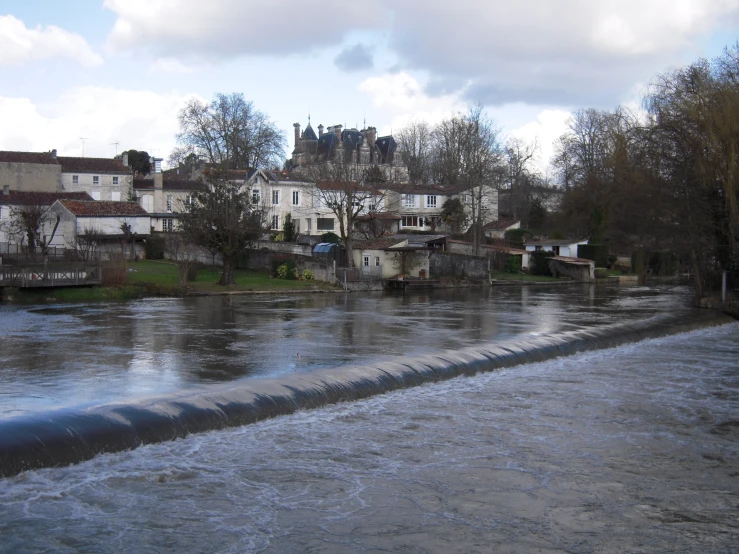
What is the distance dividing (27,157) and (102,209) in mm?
17233

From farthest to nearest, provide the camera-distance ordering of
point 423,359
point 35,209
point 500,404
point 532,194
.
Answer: point 532,194
point 35,209
point 423,359
point 500,404

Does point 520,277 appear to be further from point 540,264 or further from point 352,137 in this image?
point 352,137

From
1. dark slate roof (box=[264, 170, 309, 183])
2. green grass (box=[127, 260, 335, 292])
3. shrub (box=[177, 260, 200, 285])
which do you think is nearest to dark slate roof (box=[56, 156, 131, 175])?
dark slate roof (box=[264, 170, 309, 183])

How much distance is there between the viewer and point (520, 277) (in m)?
55.1

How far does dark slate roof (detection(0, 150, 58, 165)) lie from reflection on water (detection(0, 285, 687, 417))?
35.7m

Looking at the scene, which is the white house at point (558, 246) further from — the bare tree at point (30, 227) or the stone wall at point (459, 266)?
the bare tree at point (30, 227)

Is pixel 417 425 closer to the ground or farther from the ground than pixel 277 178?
closer to the ground

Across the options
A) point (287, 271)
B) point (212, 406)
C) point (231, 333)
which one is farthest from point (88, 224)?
point (212, 406)

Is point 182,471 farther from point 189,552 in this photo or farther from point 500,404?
point 500,404

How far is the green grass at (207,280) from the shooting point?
38531mm

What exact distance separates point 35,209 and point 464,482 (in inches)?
1847

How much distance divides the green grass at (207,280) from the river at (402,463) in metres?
16.0

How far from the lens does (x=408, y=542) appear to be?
9.07 meters

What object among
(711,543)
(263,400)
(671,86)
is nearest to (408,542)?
(711,543)
